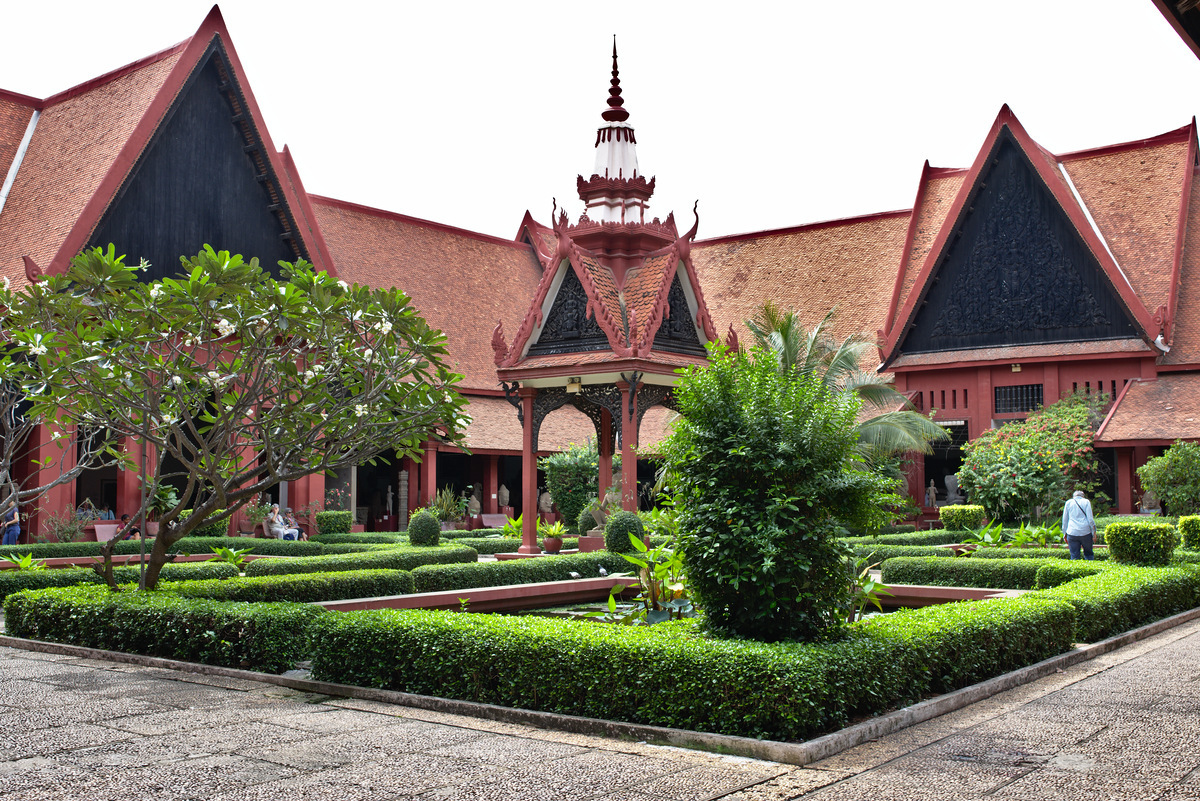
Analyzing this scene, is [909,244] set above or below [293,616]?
above

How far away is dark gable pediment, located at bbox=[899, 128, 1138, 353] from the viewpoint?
27234mm

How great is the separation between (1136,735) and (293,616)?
20.0 feet

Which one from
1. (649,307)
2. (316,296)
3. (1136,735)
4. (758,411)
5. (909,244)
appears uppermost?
(909,244)

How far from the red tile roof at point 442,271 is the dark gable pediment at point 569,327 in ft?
44.0

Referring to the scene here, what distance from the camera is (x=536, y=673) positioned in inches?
281

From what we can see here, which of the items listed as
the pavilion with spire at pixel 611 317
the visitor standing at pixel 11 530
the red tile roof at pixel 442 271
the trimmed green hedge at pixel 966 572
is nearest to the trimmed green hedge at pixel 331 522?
the visitor standing at pixel 11 530

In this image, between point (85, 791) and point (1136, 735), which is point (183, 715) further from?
point (1136, 735)

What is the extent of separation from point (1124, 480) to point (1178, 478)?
3.02 m

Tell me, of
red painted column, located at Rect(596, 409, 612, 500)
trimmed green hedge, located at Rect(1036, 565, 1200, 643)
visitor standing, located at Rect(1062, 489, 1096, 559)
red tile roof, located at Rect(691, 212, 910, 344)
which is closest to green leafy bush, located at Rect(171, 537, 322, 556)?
red painted column, located at Rect(596, 409, 612, 500)

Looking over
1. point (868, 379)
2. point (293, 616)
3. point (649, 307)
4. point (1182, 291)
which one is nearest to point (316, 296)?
point (293, 616)

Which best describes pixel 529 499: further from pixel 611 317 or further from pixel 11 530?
pixel 11 530

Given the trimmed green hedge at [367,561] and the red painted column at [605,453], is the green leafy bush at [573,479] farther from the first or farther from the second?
the trimmed green hedge at [367,561]

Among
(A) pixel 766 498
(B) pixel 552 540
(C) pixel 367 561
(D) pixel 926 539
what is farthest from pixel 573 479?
(A) pixel 766 498

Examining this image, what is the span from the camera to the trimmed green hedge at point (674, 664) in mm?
6367
